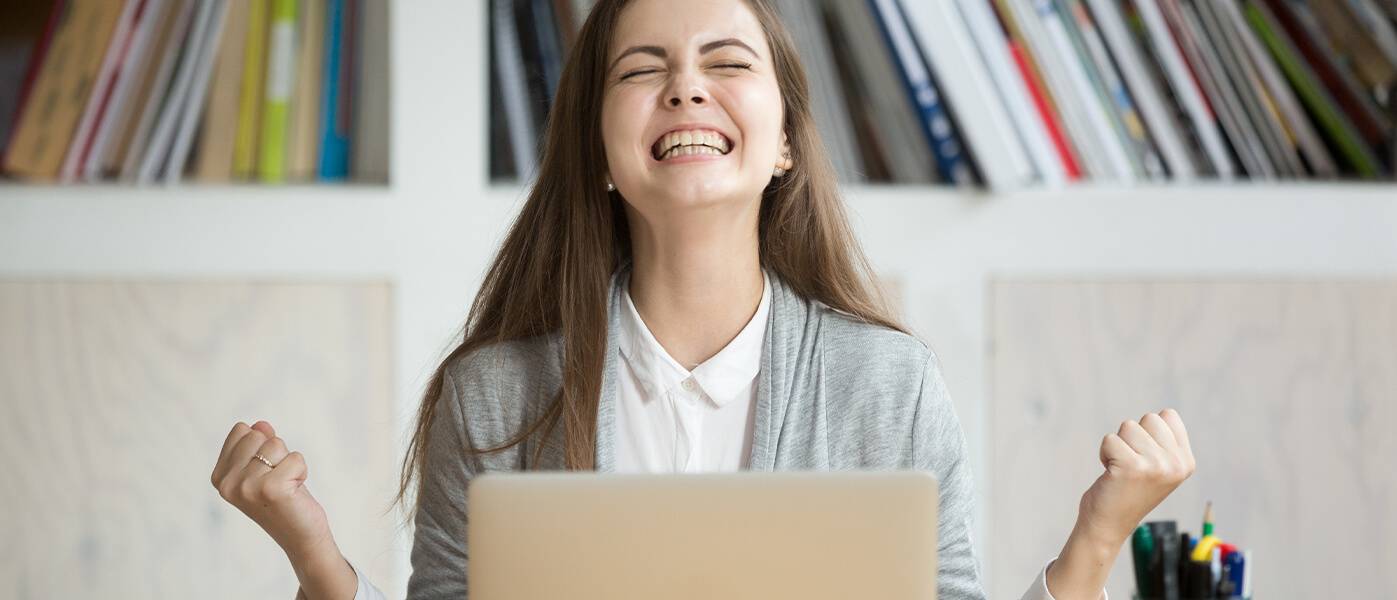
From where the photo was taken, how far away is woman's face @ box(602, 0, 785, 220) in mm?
1357

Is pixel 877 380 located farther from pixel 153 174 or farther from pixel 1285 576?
pixel 153 174

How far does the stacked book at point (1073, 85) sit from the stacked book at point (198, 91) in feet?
0.74

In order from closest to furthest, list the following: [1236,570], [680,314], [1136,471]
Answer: [1236,570], [1136,471], [680,314]

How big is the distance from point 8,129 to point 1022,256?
1.56 metres

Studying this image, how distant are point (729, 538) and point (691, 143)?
0.60 m

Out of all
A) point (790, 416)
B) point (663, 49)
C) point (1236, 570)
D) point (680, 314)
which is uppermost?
point (663, 49)

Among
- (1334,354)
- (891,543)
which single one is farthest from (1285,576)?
(891,543)

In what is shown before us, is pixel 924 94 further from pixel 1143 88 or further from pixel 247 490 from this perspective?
pixel 247 490

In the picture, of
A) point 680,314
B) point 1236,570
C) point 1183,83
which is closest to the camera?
point 1236,570

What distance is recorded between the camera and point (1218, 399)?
2.13m

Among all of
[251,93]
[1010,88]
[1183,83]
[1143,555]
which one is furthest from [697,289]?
[1183,83]

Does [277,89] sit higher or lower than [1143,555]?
higher

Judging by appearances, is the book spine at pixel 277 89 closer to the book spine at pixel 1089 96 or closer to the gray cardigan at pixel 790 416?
the gray cardigan at pixel 790 416

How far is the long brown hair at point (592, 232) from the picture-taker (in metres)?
1.47
